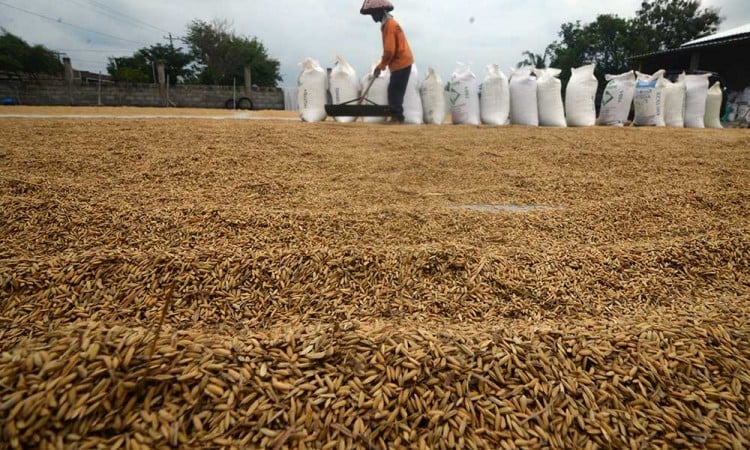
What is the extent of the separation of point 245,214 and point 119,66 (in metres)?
33.4

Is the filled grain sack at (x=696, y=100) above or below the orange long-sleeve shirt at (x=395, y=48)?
below

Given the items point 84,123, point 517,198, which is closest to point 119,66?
point 84,123

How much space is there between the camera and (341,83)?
5832mm

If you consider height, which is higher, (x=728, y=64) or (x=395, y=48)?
(x=728, y=64)

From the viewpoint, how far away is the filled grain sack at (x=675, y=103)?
6242 millimetres

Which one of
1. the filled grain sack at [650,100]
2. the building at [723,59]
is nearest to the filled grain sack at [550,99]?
the filled grain sack at [650,100]

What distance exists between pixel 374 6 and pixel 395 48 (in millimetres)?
734

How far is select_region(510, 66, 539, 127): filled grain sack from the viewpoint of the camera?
19.2ft

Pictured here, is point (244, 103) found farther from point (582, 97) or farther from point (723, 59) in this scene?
point (723, 59)

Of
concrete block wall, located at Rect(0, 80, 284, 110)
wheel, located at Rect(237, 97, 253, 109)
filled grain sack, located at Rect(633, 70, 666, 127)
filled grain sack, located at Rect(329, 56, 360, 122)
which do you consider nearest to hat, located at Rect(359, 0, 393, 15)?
filled grain sack, located at Rect(329, 56, 360, 122)

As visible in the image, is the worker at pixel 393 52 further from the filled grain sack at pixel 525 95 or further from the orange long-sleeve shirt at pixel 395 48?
the filled grain sack at pixel 525 95

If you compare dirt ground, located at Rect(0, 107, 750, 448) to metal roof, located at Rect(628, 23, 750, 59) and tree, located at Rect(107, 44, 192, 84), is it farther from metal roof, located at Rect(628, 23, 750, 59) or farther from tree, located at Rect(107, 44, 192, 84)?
tree, located at Rect(107, 44, 192, 84)

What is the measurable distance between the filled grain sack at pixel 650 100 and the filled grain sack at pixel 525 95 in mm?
1907

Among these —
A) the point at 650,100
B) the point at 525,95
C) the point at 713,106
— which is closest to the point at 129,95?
the point at 525,95
